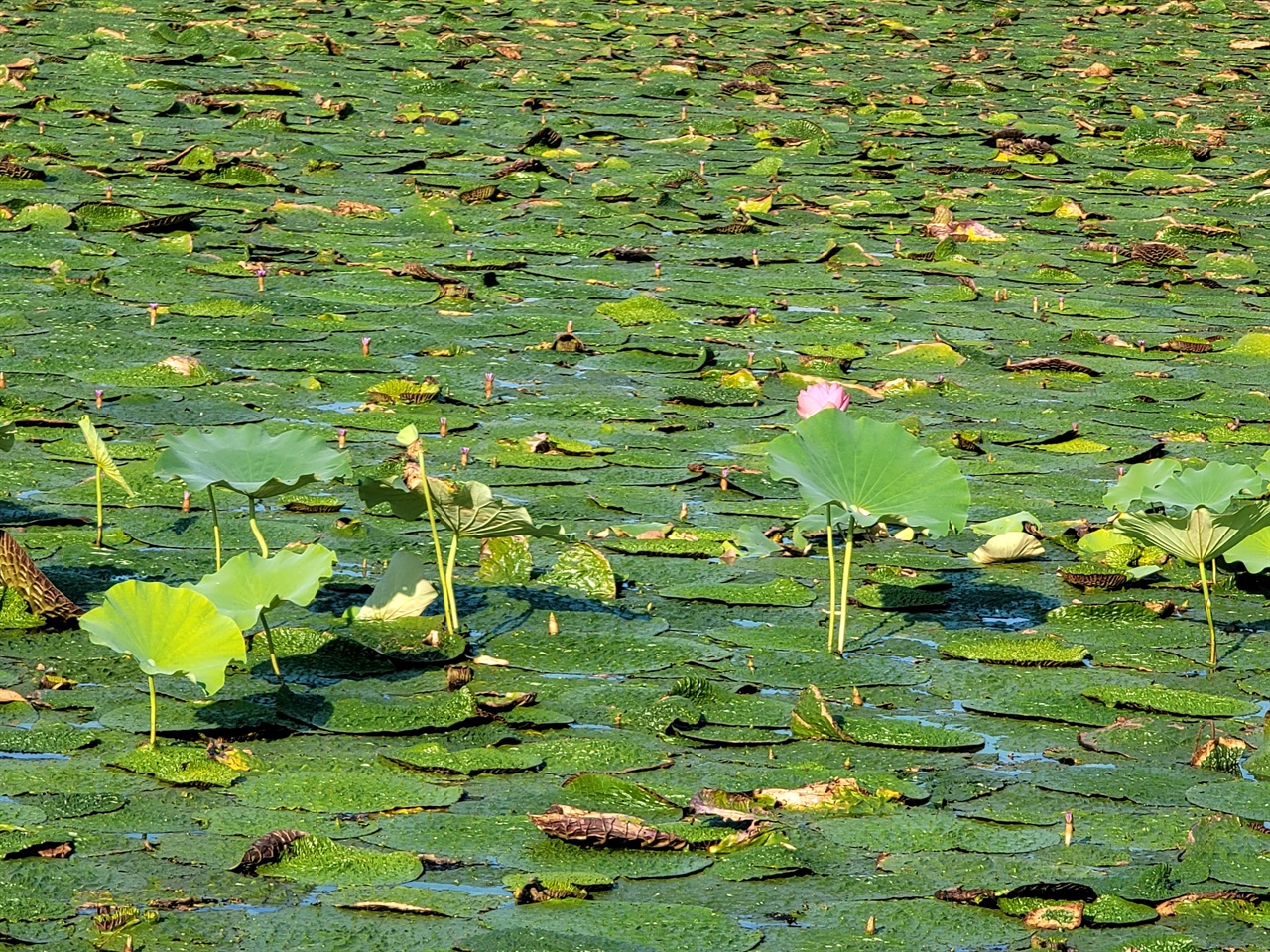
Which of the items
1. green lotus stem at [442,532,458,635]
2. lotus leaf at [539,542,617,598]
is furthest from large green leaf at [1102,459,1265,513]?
green lotus stem at [442,532,458,635]

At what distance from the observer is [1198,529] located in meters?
3.20

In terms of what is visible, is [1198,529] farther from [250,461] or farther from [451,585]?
[250,461]

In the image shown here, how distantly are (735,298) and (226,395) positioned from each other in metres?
1.87

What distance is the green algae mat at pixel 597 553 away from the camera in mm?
2395

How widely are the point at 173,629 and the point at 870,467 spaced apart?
3.96 feet

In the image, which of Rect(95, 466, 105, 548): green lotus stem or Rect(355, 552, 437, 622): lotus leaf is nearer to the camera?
Rect(355, 552, 437, 622): lotus leaf

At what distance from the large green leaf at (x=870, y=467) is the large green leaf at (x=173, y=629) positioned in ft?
3.26

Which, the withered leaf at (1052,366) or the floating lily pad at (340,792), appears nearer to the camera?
the floating lily pad at (340,792)

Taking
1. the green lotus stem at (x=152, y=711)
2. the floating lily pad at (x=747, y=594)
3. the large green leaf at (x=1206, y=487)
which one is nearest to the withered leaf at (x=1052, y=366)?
the large green leaf at (x=1206, y=487)

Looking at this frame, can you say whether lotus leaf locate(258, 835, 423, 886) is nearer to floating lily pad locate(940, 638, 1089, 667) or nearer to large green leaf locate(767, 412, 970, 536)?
large green leaf locate(767, 412, 970, 536)

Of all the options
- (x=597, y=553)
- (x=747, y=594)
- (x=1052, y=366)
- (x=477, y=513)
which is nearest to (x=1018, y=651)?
(x=747, y=594)

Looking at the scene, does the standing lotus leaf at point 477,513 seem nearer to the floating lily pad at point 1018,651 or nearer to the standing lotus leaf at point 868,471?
the standing lotus leaf at point 868,471

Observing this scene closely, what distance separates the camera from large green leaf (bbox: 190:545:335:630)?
2.88m

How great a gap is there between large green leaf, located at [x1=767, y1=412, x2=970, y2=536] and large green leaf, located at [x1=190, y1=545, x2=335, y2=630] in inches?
31.4
